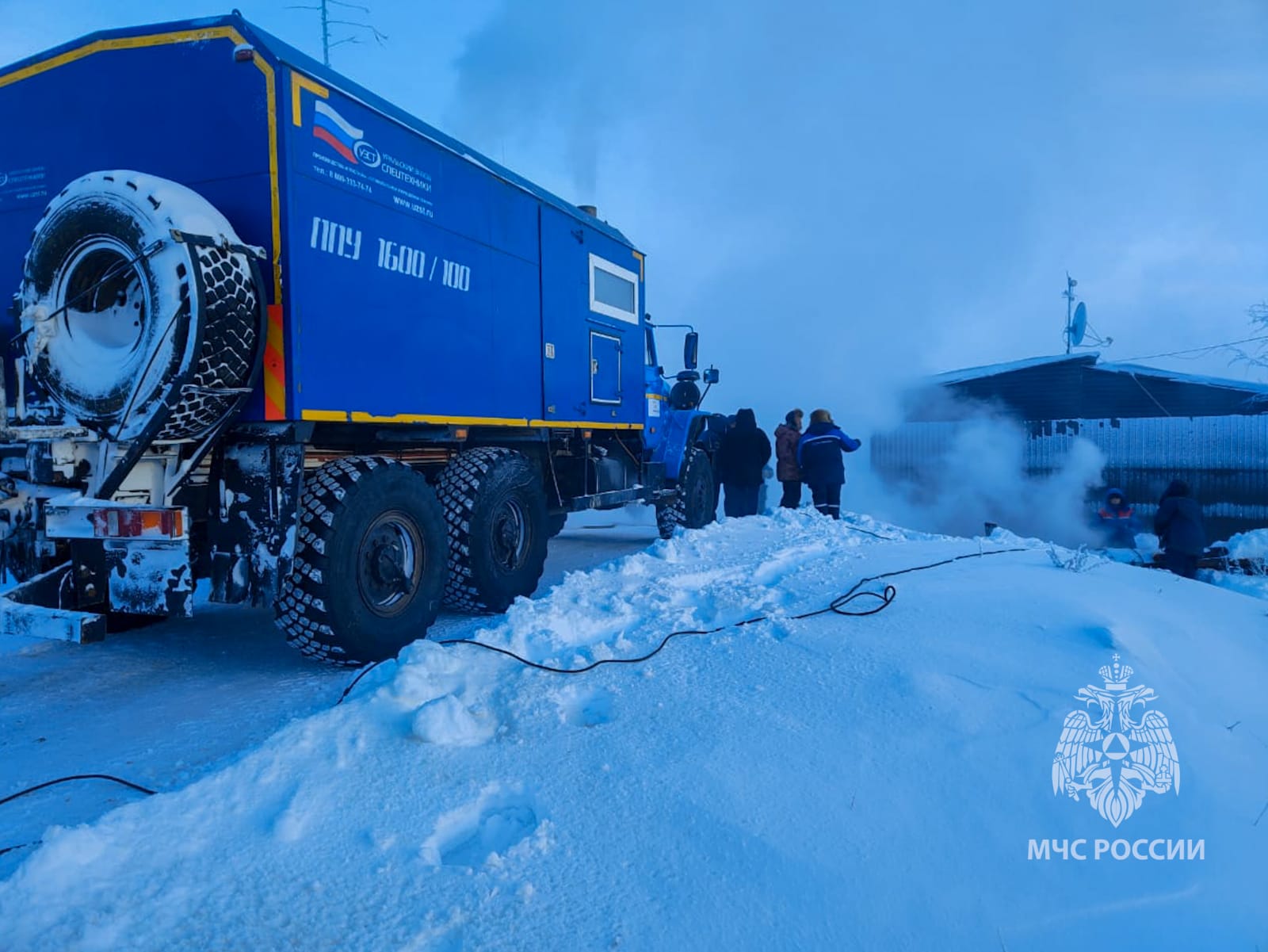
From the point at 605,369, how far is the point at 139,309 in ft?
14.5

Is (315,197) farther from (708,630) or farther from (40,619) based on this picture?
(708,630)

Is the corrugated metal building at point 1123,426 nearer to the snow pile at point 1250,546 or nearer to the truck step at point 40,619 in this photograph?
the snow pile at point 1250,546

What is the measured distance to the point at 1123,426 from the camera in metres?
18.5

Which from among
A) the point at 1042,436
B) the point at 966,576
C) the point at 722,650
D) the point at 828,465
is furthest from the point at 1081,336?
the point at 722,650

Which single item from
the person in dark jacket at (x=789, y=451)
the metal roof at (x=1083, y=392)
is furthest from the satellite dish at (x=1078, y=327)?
the person in dark jacket at (x=789, y=451)

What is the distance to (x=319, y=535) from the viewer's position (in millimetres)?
4297

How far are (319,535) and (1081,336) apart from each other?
82.9 feet

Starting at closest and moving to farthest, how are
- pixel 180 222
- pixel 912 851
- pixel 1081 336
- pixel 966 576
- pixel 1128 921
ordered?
1. pixel 1128 921
2. pixel 912 851
3. pixel 180 222
4. pixel 966 576
5. pixel 1081 336

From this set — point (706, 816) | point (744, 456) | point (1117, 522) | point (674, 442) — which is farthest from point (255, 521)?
point (1117, 522)

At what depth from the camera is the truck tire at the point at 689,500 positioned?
10398 millimetres

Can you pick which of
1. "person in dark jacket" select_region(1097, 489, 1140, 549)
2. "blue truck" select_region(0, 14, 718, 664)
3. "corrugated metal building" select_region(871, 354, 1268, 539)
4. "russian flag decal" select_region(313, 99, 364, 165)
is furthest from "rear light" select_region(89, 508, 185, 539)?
"corrugated metal building" select_region(871, 354, 1268, 539)

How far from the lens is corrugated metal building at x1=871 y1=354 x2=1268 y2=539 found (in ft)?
56.9

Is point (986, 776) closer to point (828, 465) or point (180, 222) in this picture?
point (180, 222)

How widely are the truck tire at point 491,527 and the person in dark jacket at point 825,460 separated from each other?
4.60 metres
